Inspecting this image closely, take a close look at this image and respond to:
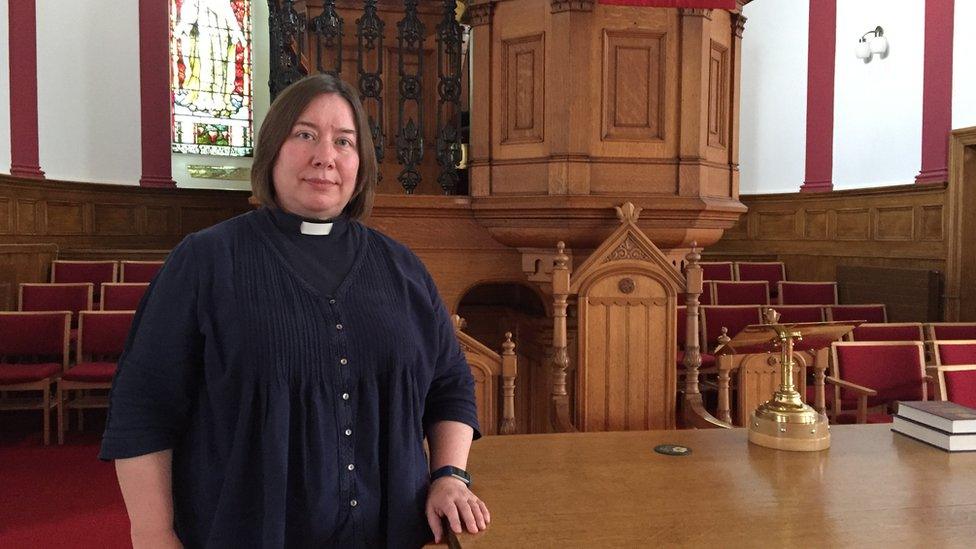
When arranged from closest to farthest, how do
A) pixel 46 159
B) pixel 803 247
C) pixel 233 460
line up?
pixel 233 460
pixel 46 159
pixel 803 247

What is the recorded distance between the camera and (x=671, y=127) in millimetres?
3082

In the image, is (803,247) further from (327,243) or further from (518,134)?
(327,243)

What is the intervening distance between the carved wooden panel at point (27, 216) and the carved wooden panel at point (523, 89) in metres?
5.81

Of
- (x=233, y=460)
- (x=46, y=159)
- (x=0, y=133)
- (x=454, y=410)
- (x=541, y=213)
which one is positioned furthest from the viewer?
(x=46, y=159)

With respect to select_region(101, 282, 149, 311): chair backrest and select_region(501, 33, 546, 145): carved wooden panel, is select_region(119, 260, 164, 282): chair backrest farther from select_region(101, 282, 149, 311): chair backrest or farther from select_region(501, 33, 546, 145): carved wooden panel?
select_region(501, 33, 546, 145): carved wooden panel

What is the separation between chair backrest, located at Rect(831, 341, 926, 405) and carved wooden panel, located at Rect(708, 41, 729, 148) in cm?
118

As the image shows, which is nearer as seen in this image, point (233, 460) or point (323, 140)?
point (233, 460)

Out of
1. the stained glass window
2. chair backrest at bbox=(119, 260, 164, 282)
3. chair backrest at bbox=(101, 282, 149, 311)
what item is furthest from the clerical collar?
the stained glass window

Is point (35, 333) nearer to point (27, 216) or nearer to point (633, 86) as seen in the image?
point (27, 216)

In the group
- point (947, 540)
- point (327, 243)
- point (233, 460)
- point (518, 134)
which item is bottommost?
point (947, 540)

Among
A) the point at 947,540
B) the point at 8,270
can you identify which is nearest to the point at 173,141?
the point at 8,270

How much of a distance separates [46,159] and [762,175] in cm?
820

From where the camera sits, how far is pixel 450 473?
1.26 metres

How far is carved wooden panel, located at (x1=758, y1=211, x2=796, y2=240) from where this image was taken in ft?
27.5
